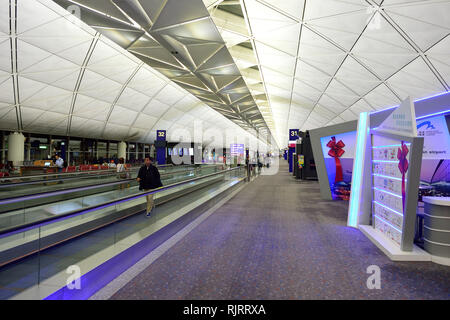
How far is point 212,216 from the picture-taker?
777 cm

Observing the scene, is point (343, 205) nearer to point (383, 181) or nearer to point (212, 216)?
point (383, 181)

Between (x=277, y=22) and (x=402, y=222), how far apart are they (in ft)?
37.1

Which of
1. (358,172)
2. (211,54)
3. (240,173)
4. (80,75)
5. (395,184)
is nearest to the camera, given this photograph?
(395,184)

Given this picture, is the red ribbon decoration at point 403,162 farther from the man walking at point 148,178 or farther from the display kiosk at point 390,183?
the man walking at point 148,178

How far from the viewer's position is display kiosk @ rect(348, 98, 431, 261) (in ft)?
14.6

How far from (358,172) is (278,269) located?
4081mm

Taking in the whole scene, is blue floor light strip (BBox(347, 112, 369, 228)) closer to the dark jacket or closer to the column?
the dark jacket

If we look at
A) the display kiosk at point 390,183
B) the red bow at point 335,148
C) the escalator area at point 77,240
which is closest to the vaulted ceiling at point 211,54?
the red bow at point 335,148

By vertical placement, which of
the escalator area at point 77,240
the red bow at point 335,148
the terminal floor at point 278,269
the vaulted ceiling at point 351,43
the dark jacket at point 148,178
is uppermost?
the vaulted ceiling at point 351,43

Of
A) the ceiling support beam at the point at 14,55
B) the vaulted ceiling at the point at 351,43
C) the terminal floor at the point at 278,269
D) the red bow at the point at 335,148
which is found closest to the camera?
the terminal floor at the point at 278,269

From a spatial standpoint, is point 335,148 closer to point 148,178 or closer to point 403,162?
point 403,162

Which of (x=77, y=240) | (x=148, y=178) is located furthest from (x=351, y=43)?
(x=77, y=240)

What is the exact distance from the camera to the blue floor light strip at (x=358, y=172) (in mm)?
6656

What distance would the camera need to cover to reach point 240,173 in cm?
2073
